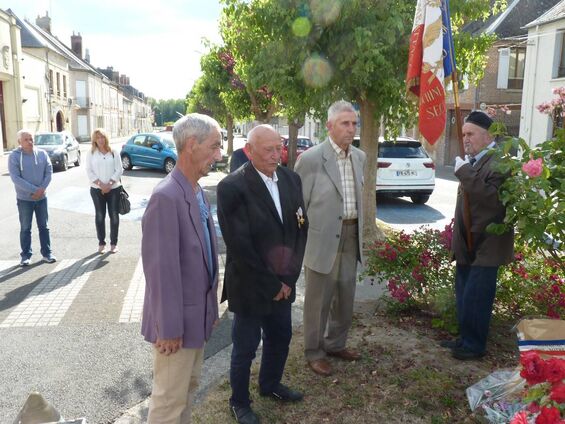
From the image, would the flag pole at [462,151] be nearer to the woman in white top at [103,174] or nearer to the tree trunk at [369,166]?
the tree trunk at [369,166]

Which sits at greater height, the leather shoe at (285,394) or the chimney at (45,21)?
the chimney at (45,21)

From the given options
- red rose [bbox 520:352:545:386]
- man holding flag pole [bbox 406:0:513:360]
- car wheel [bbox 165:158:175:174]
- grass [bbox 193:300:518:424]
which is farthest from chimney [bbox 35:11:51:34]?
red rose [bbox 520:352:545:386]

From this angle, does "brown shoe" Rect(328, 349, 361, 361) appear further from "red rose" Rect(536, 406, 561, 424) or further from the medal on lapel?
"red rose" Rect(536, 406, 561, 424)

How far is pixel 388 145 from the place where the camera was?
42.0ft

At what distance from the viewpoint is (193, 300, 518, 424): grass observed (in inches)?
130

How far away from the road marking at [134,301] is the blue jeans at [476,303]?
3.09 metres

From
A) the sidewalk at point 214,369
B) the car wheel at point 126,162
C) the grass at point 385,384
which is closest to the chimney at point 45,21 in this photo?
the car wheel at point 126,162

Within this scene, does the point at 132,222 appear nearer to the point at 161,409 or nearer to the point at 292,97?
the point at 292,97

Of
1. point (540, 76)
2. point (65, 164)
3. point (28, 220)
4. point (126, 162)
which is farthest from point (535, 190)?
Answer: point (65, 164)

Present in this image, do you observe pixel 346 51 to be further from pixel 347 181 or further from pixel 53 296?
pixel 53 296

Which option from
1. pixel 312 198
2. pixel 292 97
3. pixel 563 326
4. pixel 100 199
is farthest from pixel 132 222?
pixel 563 326

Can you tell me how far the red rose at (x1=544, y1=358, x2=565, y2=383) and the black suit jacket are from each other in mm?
1514

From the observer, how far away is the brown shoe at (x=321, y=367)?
3815 millimetres

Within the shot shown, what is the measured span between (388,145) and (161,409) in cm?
1107
